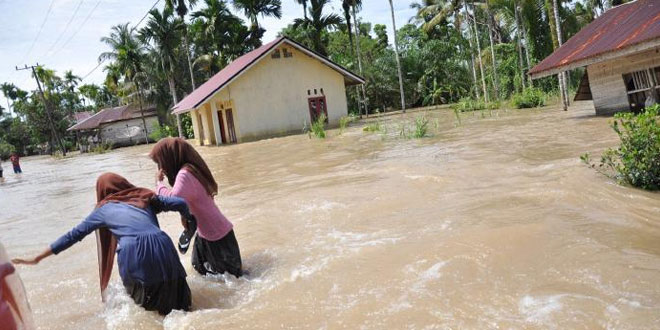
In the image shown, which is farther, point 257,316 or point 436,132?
point 436,132

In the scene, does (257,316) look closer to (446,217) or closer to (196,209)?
(196,209)

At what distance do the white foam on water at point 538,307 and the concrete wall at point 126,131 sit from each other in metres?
47.3

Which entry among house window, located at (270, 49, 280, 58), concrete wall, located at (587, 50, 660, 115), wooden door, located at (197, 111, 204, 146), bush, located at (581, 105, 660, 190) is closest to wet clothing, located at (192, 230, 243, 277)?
bush, located at (581, 105, 660, 190)

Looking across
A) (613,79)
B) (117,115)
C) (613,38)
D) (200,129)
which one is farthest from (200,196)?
(117,115)

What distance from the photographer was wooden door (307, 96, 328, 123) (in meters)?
27.1

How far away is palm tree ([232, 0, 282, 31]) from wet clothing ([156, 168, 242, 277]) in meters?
31.9

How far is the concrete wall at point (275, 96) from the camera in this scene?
2520 cm

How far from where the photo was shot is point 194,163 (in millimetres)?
4352

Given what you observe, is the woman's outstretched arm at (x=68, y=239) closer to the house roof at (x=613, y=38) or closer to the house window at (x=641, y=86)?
the house roof at (x=613, y=38)

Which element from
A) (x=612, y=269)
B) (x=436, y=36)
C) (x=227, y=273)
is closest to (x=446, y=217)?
(x=612, y=269)

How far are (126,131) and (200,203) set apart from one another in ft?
154

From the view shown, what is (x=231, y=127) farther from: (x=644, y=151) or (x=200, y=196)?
(x=200, y=196)

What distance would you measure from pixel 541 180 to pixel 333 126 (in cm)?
2022

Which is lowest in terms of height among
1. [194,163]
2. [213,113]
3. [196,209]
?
[196,209]
